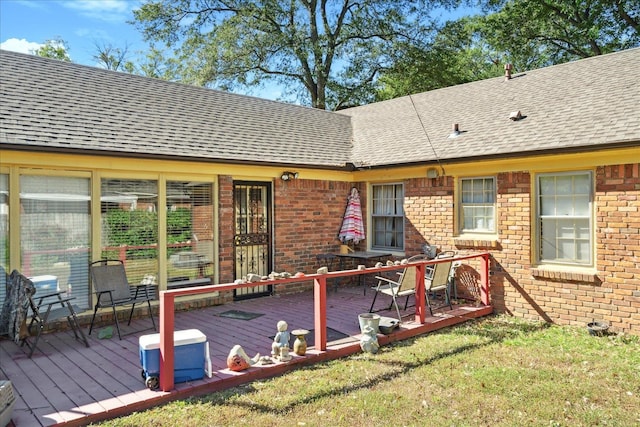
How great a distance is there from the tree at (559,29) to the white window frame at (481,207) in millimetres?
14879

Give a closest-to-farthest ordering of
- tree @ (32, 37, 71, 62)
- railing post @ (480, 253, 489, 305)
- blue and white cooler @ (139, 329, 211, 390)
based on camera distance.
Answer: blue and white cooler @ (139, 329, 211, 390) < railing post @ (480, 253, 489, 305) < tree @ (32, 37, 71, 62)

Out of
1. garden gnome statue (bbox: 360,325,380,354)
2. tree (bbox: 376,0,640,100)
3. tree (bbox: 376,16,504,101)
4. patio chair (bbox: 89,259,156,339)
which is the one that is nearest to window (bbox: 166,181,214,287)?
patio chair (bbox: 89,259,156,339)

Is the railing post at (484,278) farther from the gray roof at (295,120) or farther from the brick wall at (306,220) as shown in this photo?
the brick wall at (306,220)

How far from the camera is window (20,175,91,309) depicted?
6570 millimetres

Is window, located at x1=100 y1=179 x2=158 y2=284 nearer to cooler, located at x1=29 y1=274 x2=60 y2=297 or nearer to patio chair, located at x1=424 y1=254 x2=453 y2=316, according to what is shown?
cooler, located at x1=29 y1=274 x2=60 y2=297

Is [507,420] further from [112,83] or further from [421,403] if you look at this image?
[112,83]

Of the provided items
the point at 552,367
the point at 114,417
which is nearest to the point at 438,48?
the point at 552,367

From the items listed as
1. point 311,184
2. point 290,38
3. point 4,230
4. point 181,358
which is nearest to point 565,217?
point 311,184

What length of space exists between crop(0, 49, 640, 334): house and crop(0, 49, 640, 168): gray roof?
0.05 metres

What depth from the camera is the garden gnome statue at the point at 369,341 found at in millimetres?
5961

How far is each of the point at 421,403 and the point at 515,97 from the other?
742 cm

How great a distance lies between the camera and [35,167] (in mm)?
6574

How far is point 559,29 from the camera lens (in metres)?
20.6

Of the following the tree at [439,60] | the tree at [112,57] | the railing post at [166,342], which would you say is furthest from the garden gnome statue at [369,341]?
the tree at [112,57]
